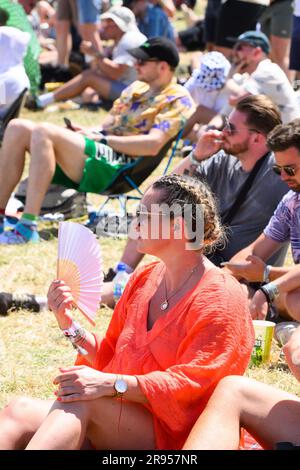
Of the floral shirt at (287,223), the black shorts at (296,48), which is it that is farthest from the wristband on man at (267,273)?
the black shorts at (296,48)

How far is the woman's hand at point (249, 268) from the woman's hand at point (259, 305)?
0.51 ft

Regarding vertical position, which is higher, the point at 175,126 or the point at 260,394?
the point at 260,394

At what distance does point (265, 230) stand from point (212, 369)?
1978 millimetres

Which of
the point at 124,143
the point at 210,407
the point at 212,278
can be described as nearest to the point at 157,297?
the point at 212,278

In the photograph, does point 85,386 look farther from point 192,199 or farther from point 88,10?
point 88,10

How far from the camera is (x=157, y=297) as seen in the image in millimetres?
2986

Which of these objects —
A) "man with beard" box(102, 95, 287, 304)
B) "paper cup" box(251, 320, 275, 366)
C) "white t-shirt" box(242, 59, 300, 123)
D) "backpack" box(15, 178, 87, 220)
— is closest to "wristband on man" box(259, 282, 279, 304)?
"paper cup" box(251, 320, 275, 366)

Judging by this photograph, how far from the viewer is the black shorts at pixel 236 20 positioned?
986cm

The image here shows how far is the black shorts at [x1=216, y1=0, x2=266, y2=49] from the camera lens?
32.3ft

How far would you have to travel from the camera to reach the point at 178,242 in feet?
9.64

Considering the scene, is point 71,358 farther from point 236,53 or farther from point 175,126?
point 236,53

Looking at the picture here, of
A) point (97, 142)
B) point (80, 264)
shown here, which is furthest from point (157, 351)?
point (97, 142)

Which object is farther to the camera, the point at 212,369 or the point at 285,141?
the point at 285,141

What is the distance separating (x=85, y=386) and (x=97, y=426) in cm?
15
